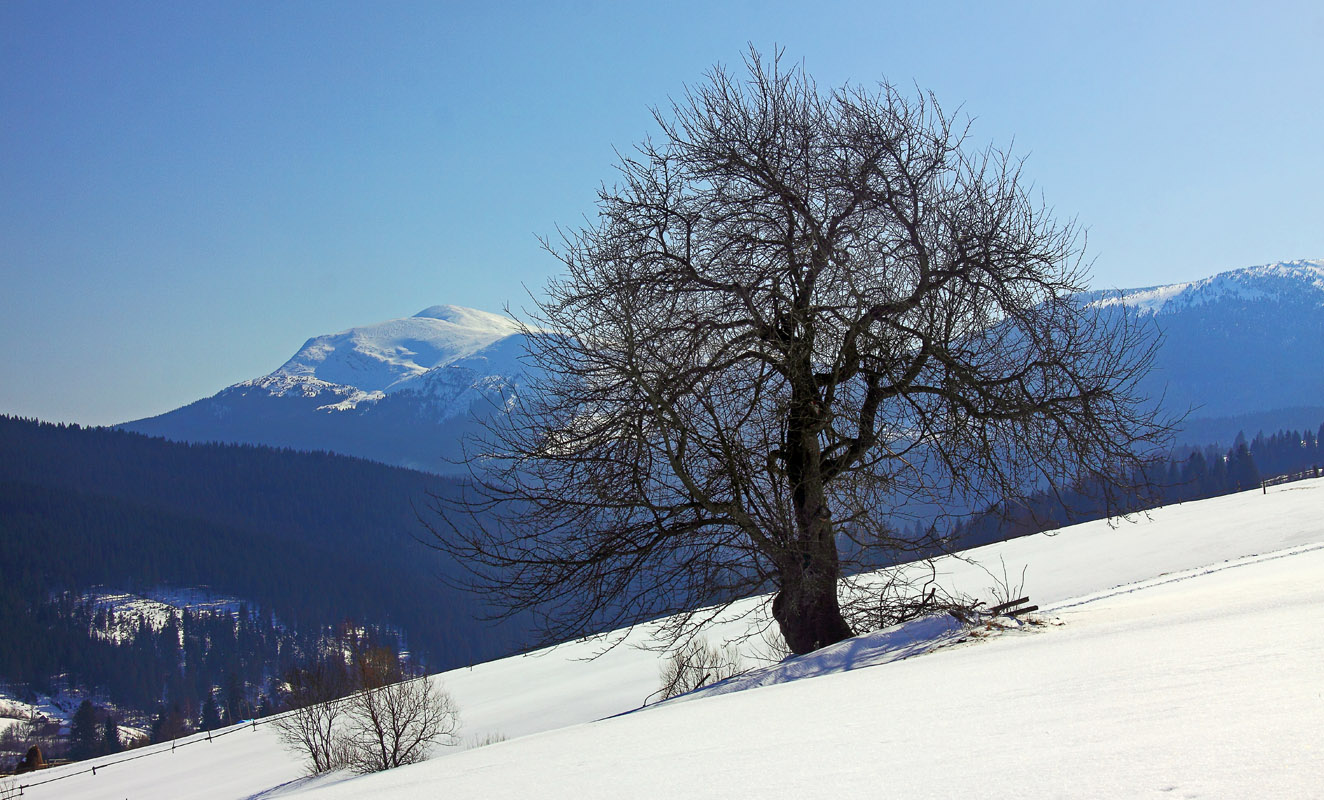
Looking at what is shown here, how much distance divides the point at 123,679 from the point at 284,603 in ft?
124

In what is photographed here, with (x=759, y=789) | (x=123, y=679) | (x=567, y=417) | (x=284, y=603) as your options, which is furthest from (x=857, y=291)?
(x=284, y=603)

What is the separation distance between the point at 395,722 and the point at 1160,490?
23.2 m

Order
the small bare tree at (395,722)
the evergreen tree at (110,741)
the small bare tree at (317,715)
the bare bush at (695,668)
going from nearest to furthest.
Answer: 1. the bare bush at (695,668)
2. the small bare tree at (395,722)
3. the small bare tree at (317,715)
4. the evergreen tree at (110,741)

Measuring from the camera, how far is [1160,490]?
10.1 m

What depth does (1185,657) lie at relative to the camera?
4.44 m

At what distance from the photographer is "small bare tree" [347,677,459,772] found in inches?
1046

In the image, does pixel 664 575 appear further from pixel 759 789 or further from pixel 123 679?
pixel 123 679

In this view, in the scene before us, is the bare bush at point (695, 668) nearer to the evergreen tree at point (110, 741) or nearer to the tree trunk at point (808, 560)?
the tree trunk at point (808, 560)

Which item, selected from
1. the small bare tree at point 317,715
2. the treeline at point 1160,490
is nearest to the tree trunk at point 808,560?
the treeline at point 1160,490

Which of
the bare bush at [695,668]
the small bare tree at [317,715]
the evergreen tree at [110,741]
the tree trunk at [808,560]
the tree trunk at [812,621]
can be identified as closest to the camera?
the tree trunk at [808,560]

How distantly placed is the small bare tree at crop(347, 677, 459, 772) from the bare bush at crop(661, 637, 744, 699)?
916 centimetres

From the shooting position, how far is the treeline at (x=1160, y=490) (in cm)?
995

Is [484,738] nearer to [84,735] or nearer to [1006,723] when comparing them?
[1006,723]

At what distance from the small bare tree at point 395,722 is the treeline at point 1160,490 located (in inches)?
662
